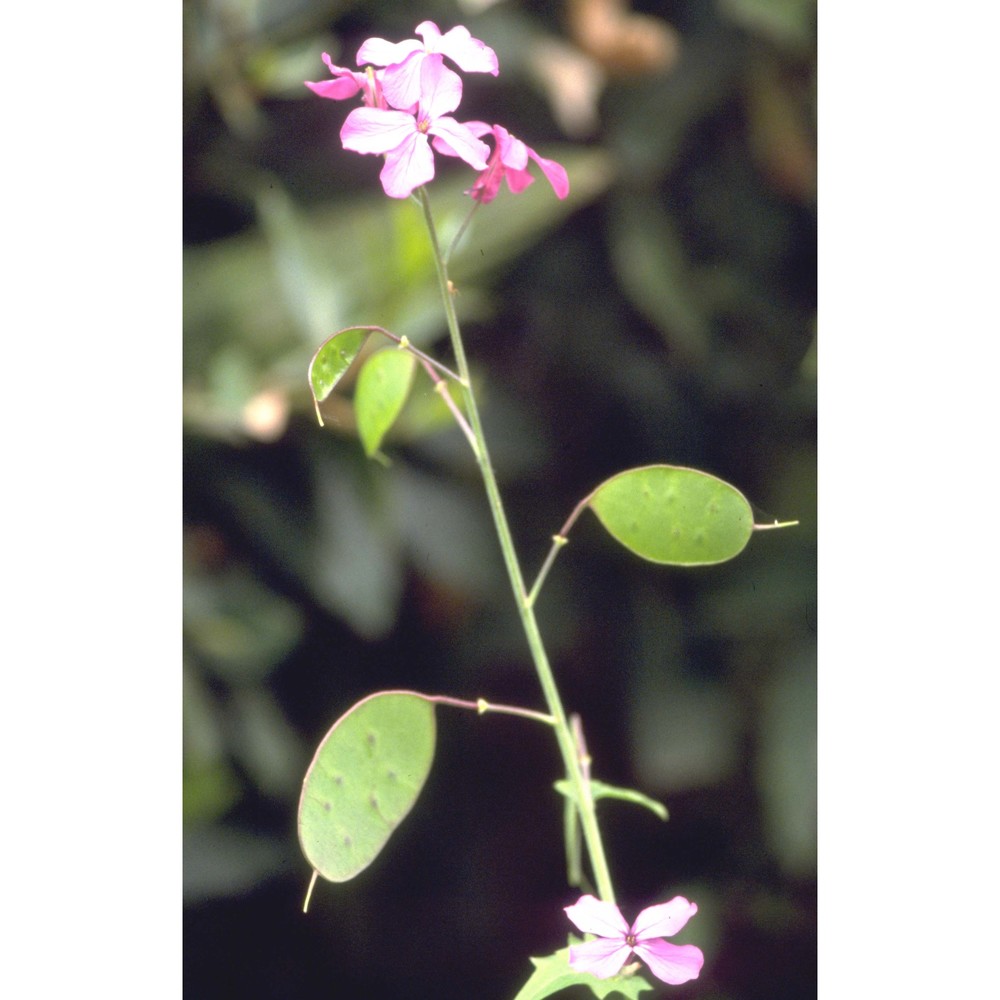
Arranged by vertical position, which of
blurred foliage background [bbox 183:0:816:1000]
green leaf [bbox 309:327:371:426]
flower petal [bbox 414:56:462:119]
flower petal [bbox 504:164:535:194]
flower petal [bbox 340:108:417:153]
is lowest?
blurred foliage background [bbox 183:0:816:1000]

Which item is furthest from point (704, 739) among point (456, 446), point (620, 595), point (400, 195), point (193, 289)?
point (400, 195)

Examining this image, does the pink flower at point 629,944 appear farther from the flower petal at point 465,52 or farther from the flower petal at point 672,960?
the flower petal at point 465,52

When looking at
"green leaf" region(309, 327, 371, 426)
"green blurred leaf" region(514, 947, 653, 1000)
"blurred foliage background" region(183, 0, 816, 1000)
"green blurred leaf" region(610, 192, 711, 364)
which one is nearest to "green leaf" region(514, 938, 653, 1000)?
"green blurred leaf" region(514, 947, 653, 1000)

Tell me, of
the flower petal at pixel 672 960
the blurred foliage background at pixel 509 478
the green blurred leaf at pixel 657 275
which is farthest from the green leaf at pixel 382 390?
the green blurred leaf at pixel 657 275

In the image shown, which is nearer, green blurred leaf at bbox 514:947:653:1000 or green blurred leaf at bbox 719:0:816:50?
green blurred leaf at bbox 514:947:653:1000

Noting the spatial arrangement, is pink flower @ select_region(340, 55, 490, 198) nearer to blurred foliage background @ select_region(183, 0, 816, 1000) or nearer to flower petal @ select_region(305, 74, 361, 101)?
flower petal @ select_region(305, 74, 361, 101)
